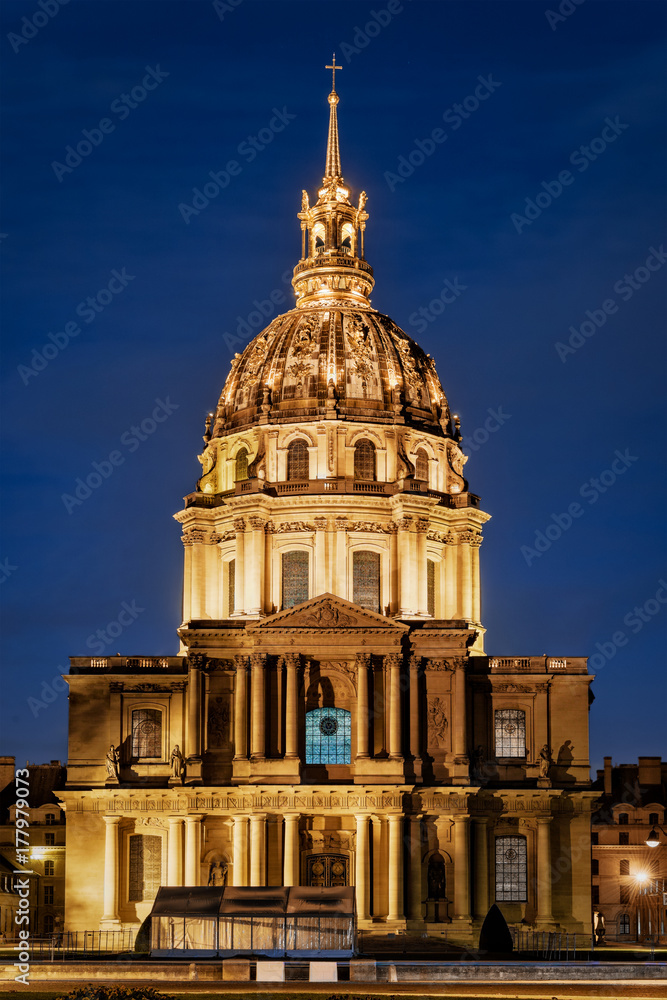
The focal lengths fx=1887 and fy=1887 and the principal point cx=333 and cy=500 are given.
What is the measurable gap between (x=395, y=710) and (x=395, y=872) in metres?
7.55

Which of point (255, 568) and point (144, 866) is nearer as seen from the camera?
point (144, 866)

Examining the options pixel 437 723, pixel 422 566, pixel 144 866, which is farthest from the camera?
pixel 422 566

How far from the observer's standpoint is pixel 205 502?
105250 millimetres

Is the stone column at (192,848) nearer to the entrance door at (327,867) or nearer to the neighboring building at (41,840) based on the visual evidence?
the entrance door at (327,867)

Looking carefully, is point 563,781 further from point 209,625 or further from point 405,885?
point 209,625

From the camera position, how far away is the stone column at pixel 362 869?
8544 cm

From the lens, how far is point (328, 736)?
299ft

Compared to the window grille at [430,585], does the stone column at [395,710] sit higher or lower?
lower

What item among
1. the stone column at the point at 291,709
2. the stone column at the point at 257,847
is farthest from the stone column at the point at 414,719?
the stone column at the point at 257,847

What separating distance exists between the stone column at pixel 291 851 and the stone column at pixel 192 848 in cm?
443

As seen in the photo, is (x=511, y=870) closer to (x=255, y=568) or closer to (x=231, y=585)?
(x=255, y=568)

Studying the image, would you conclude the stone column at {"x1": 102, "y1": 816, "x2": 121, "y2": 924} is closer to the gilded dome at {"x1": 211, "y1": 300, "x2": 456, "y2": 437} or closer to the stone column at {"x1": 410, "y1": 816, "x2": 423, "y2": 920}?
the stone column at {"x1": 410, "y1": 816, "x2": 423, "y2": 920}

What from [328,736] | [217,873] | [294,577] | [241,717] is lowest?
[217,873]

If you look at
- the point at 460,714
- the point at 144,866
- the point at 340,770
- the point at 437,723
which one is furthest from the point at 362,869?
the point at 144,866
